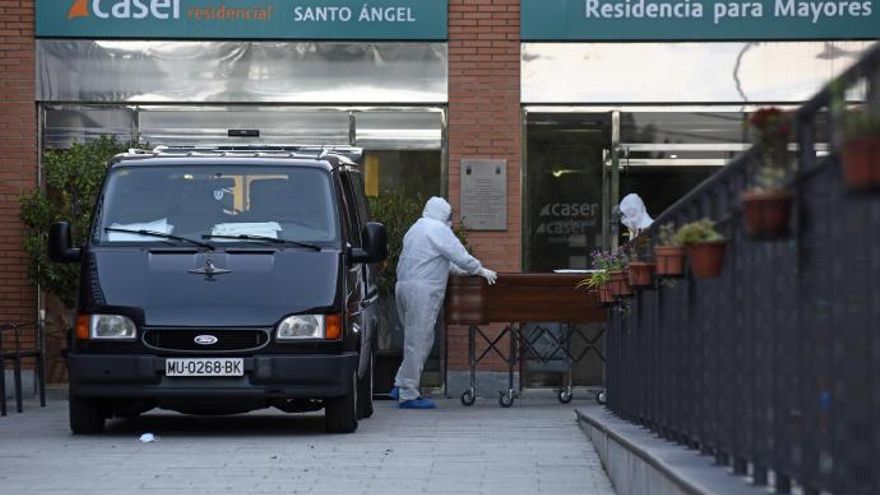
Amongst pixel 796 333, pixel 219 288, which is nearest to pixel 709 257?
pixel 796 333

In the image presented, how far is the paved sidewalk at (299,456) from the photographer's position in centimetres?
993

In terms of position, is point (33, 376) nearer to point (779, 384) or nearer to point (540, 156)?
point (540, 156)

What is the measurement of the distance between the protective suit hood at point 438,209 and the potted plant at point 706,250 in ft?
34.3

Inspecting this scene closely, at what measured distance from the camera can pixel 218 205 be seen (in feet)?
45.9

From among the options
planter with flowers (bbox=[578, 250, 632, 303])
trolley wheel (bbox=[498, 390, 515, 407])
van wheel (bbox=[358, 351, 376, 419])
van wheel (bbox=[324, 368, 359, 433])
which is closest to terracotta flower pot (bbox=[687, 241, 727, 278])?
planter with flowers (bbox=[578, 250, 632, 303])

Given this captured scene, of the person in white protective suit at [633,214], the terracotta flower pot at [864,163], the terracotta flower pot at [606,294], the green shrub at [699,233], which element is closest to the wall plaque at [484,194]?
the person in white protective suit at [633,214]

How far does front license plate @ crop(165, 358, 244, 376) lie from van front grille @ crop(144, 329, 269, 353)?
8 centimetres

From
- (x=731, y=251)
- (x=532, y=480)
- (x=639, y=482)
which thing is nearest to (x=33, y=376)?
(x=532, y=480)

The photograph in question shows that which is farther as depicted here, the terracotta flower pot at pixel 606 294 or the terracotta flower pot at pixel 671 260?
the terracotta flower pot at pixel 606 294

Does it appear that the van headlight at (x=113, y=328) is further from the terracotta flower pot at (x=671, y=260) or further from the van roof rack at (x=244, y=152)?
the terracotta flower pot at (x=671, y=260)

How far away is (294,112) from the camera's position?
63.4ft

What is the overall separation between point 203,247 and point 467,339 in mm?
6133

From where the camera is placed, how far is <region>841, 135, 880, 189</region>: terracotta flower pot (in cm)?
386

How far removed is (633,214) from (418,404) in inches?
119
